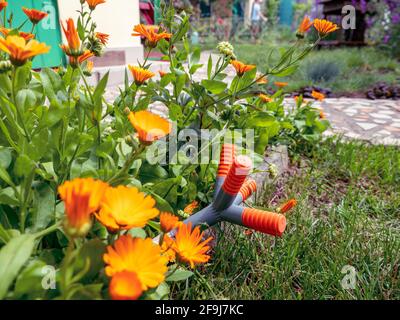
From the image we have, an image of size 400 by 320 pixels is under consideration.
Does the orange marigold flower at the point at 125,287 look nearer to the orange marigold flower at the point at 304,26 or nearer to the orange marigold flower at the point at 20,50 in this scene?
the orange marigold flower at the point at 20,50

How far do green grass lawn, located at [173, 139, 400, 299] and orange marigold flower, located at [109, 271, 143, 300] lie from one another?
40 centimetres

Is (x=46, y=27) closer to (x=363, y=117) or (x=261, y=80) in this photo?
(x=261, y=80)

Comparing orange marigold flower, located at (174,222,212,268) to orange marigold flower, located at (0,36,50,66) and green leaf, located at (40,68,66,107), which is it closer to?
orange marigold flower, located at (0,36,50,66)

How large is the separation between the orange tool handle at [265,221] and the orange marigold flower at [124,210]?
37 centimetres

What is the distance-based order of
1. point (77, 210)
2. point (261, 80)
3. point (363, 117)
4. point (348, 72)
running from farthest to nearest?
point (348, 72) < point (363, 117) < point (261, 80) < point (77, 210)

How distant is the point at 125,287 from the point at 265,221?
45 cm

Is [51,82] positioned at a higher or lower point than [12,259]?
higher

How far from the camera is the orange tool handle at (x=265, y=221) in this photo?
2.56ft

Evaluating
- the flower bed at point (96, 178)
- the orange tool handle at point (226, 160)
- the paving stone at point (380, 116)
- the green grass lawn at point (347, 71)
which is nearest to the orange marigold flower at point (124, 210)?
the flower bed at point (96, 178)

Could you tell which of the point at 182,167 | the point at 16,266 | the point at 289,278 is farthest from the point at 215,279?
the point at 16,266

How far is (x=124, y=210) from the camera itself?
479mm

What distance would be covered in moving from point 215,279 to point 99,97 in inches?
19.4

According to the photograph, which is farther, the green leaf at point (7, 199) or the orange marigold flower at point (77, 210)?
the green leaf at point (7, 199)

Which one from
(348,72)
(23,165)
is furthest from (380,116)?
(23,165)
